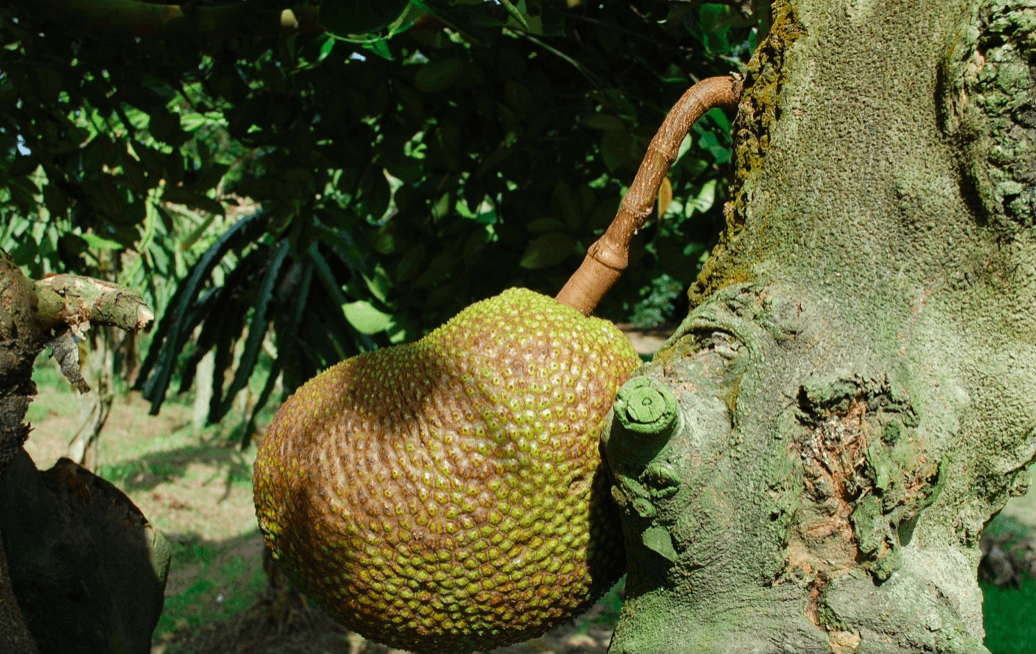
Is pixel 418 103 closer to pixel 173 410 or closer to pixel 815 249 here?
pixel 815 249

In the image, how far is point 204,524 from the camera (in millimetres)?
5059

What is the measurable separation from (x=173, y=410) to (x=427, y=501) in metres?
7.36

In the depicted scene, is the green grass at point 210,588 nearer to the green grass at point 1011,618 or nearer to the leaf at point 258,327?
the leaf at point 258,327

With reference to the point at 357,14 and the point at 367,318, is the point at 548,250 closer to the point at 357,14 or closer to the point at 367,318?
the point at 367,318

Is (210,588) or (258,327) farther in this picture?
(210,588)

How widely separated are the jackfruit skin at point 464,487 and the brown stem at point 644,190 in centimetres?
5

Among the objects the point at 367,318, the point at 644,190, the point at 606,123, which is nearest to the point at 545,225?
the point at 606,123

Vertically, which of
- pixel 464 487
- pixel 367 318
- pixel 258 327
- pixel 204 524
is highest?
pixel 464 487

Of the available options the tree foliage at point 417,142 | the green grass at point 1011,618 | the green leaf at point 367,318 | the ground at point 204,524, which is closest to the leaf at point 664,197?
the tree foliage at point 417,142

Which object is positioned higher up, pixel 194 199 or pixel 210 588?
pixel 194 199

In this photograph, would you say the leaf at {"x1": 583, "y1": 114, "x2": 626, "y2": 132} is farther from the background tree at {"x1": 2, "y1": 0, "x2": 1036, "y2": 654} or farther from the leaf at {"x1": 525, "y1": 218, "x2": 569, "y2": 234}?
the background tree at {"x1": 2, "y1": 0, "x2": 1036, "y2": 654}

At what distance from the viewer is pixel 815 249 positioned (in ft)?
2.38

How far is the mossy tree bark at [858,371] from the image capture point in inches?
26.4

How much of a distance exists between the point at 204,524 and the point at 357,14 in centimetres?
471
